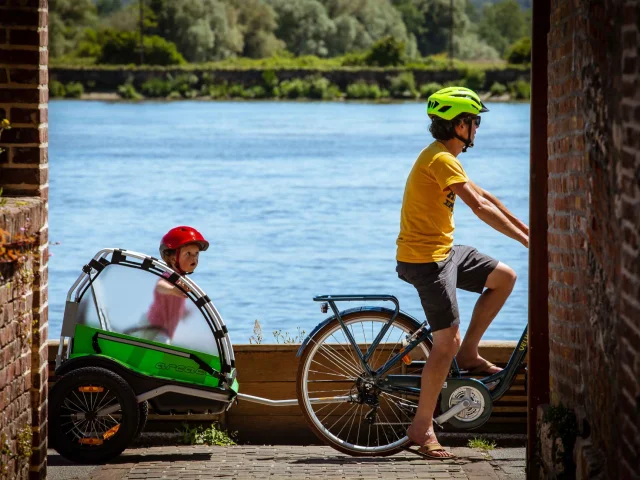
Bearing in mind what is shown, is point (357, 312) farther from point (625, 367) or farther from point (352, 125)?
point (352, 125)

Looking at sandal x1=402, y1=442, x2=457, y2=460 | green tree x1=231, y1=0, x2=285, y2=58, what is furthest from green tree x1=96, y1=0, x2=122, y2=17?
sandal x1=402, y1=442, x2=457, y2=460

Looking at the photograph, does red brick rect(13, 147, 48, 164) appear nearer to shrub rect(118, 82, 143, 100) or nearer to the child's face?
the child's face

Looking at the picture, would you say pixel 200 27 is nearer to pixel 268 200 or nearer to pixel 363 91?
pixel 363 91

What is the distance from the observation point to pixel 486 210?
6309mm

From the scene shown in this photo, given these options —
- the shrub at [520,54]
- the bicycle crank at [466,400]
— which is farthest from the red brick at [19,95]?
the shrub at [520,54]

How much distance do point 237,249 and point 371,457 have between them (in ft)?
87.0

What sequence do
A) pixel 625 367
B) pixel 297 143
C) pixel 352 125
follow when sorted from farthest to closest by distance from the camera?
pixel 352 125 → pixel 297 143 → pixel 625 367

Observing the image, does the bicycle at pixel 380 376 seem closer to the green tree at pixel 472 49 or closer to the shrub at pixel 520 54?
the shrub at pixel 520 54

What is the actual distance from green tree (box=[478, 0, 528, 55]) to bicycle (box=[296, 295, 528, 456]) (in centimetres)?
14413

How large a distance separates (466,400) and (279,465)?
39.8 inches

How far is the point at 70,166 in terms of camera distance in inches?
2498

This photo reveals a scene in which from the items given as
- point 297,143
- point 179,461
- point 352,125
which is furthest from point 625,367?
point 352,125

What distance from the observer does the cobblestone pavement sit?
6.24 meters

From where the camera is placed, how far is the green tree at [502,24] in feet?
500
